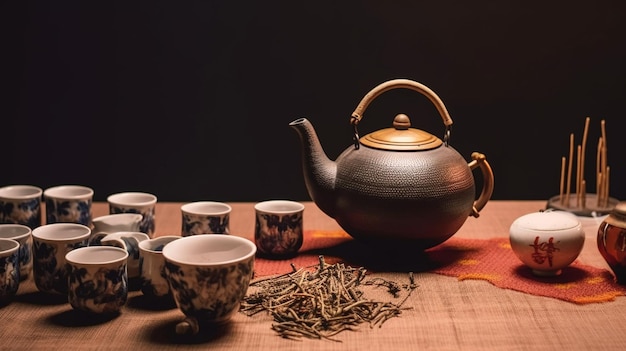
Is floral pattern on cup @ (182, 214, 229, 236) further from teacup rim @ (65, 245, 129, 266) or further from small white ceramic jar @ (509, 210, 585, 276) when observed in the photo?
small white ceramic jar @ (509, 210, 585, 276)

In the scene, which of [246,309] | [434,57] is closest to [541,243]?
[246,309]

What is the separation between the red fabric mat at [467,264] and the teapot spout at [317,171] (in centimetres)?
11

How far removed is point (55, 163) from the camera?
9.01ft

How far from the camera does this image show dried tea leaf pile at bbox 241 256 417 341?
146cm

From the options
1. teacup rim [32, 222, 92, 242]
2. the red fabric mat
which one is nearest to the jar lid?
the red fabric mat

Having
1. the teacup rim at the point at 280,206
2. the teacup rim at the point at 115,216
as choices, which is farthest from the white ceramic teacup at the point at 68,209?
the teacup rim at the point at 280,206

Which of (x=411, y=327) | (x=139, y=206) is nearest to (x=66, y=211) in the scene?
(x=139, y=206)

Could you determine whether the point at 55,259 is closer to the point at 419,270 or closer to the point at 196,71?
the point at 419,270

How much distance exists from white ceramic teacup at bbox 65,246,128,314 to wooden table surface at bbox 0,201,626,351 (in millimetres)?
28

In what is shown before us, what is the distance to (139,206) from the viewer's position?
6.14 ft

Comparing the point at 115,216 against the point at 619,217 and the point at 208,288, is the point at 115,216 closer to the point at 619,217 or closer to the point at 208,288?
the point at 208,288

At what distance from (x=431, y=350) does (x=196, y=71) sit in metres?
1.48

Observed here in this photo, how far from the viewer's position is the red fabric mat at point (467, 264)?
65.1 inches

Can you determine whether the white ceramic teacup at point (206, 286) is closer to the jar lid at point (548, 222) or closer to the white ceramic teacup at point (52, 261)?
the white ceramic teacup at point (52, 261)
